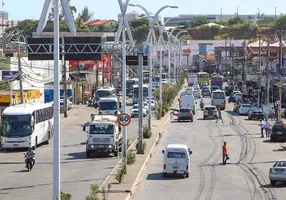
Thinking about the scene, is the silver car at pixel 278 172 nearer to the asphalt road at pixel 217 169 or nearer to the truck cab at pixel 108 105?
the asphalt road at pixel 217 169

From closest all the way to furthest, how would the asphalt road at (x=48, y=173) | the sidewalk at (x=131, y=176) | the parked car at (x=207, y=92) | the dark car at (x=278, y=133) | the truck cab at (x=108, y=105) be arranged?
the sidewalk at (x=131, y=176) < the asphalt road at (x=48, y=173) < the dark car at (x=278, y=133) < the truck cab at (x=108, y=105) < the parked car at (x=207, y=92)

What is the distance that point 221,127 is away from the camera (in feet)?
215

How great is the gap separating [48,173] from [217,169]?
831cm

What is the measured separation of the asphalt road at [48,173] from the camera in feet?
96.1

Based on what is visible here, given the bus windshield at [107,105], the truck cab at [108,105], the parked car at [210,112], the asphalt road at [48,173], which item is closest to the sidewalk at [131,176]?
the asphalt road at [48,173]

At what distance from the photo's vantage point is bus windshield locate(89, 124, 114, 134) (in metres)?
42.1

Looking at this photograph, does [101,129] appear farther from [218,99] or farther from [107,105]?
[218,99]

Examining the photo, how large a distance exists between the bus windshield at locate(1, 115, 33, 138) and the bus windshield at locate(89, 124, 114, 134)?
542 centimetres

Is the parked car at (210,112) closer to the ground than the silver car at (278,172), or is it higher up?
closer to the ground

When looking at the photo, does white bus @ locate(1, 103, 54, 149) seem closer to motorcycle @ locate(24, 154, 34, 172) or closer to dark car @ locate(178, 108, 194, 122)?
motorcycle @ locate(24, 154, 34, 172)

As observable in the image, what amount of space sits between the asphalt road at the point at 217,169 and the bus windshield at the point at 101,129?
2.96 meters

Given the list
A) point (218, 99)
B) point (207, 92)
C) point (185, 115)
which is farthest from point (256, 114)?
point (207, 92)

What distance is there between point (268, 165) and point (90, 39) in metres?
13.7

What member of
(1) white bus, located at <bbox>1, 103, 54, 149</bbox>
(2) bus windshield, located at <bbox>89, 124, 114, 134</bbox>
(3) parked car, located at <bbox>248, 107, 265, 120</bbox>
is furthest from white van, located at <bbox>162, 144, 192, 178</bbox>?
(3) parked car, located at <bbox>248, 107, 265, 120</bbox>
